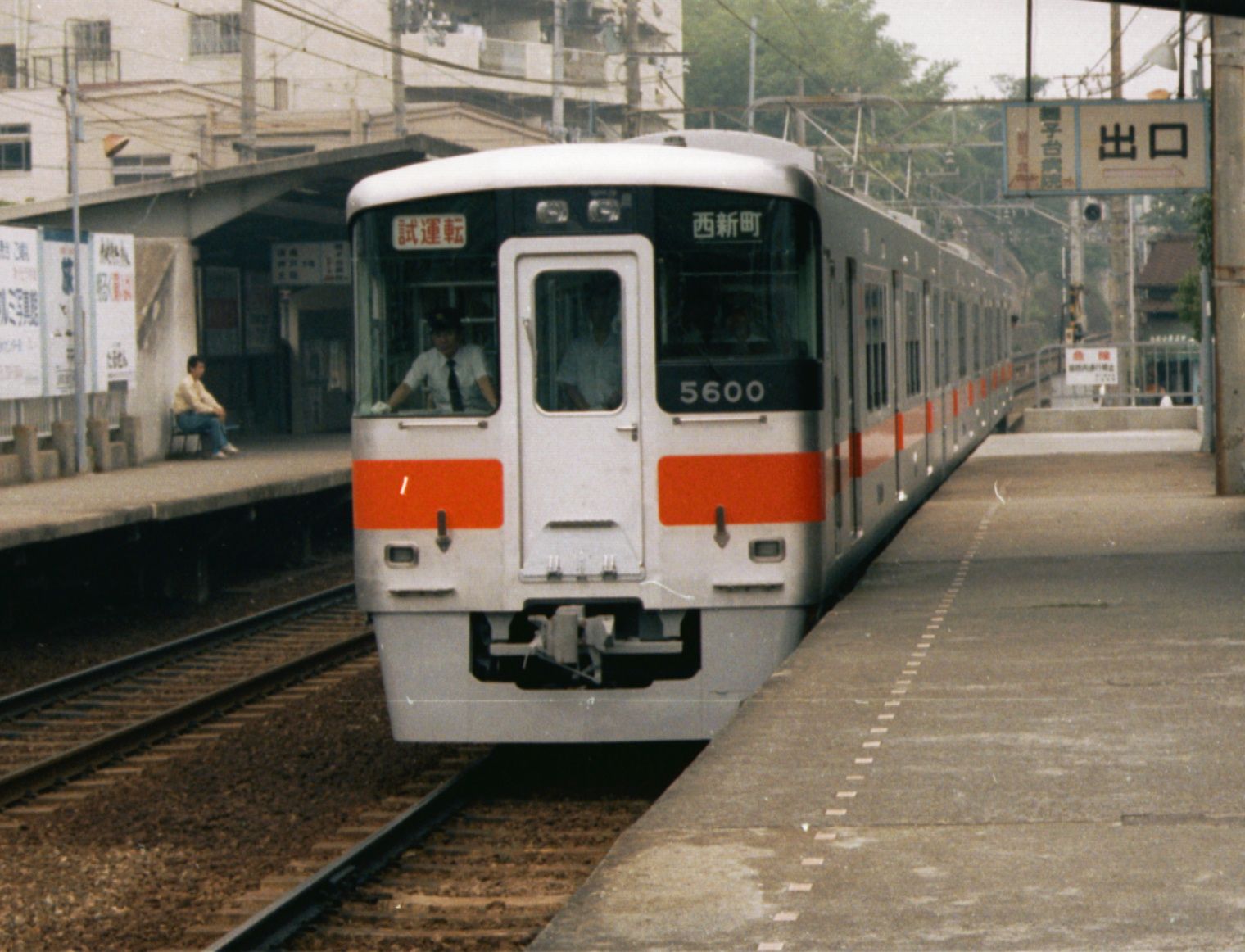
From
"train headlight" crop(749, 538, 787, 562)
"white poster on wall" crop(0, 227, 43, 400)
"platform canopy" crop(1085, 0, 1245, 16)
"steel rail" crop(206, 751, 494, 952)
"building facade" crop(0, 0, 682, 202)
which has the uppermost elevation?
"building facade" crop(0, 0, 682, 202)

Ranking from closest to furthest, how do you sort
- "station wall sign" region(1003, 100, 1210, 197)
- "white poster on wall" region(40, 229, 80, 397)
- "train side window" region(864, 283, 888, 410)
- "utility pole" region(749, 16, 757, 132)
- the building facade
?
"train side window" region(864, 283, 888, 410) → "station wall sign" region(1003, 100, 1210, 197) → "white poster on wall" region(40, 229, 80, 397) → "utility pole" region(749, 16, 757, 132) → the building facade

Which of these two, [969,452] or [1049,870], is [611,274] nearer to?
[1049,870]

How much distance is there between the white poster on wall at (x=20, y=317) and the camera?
17.0 m

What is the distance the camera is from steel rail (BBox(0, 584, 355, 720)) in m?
11.3

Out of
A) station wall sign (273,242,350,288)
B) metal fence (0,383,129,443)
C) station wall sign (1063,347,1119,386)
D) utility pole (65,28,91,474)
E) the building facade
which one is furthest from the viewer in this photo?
the building facade

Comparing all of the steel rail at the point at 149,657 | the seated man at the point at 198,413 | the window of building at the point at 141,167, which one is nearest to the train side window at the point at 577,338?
the steel rail at the point at 149,657

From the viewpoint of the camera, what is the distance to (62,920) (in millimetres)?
6750

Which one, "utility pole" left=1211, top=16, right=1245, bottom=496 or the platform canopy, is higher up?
the platform canopy

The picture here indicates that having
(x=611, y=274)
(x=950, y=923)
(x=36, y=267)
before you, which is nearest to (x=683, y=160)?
(x=611, y=274)

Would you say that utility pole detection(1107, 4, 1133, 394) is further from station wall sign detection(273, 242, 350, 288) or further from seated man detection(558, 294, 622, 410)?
seated man detection(558, 294, 622, 410)

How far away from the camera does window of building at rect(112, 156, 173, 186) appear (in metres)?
46.8

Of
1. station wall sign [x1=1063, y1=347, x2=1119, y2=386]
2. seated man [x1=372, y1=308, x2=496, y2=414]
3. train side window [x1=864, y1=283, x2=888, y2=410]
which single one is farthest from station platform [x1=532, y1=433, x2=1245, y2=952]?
station wall sign [x1=1063, y1=347, x2=1119, y2=386]

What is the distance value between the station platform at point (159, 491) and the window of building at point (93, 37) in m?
30.5

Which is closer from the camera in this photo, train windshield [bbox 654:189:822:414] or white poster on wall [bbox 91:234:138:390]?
train windshield [bbox 654:189:822:414]
